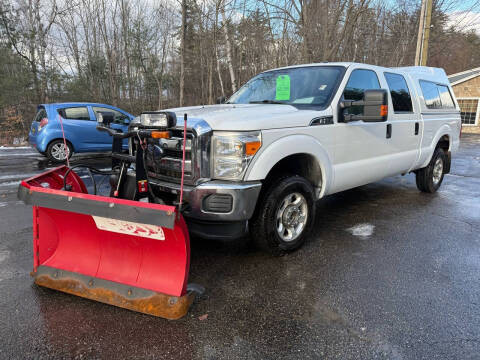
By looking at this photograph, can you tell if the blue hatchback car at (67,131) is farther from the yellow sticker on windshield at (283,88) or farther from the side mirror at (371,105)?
the side mirror at (371,105)

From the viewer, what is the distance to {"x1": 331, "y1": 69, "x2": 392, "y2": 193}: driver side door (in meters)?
4.12

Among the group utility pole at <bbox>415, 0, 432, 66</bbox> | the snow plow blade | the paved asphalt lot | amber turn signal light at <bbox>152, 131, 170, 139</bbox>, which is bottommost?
the paved asphalt lot

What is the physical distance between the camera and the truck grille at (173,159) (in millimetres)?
3082

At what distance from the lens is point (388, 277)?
3281 millimetres

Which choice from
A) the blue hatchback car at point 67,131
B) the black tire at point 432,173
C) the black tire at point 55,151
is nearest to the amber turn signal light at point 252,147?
the black tire at point 432,173

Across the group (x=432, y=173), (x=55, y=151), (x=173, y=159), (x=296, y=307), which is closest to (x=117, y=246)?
(x=173, y=159)

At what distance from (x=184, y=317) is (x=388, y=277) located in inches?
76.3

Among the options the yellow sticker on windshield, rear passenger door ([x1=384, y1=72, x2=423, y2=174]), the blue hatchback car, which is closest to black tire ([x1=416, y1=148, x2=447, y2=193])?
rear passenger door ([x1=384, y1=72, x2=423, y2=174])

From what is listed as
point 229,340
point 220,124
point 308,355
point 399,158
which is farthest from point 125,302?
point 399,158

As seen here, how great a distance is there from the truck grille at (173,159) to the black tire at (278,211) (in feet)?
2.53

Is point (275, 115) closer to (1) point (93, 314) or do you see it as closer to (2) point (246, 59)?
(1) point (93, 314)

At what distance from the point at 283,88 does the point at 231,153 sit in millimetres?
1779

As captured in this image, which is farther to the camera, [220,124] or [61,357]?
[220,124]

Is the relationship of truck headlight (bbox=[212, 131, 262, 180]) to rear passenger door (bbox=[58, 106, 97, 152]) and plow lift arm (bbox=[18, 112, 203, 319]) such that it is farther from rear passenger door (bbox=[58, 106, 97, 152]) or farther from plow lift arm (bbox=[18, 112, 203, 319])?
rear passenger door (bbox=[58, 106, 97, 152])
